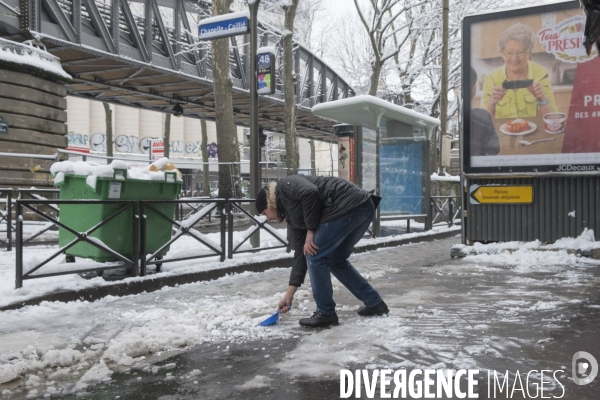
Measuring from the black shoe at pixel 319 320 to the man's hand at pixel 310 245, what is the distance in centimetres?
54

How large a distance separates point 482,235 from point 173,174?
5.18 meters

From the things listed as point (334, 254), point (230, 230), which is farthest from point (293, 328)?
point (230, 230)

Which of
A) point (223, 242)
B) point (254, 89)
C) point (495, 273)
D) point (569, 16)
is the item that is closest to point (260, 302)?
point (223, 242)

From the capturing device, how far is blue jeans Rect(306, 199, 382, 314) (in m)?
4.83

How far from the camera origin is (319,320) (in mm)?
4918

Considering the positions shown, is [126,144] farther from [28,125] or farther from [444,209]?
[444,209]

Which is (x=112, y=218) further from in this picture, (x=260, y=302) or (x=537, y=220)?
(x=537, y=220)

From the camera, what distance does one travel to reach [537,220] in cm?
941

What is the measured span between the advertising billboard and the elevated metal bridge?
11.9m

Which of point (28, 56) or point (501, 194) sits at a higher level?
point (28, 56)

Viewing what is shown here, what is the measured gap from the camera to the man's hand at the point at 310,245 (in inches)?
189

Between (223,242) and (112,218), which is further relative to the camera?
(223,242)

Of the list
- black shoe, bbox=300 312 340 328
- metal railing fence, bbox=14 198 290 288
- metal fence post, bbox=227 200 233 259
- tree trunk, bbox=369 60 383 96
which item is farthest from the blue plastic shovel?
tree trunk, bbox=369 60 383 96

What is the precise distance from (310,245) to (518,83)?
19.8 feet
